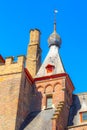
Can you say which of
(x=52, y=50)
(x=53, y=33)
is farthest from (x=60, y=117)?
(x=53, y=33)

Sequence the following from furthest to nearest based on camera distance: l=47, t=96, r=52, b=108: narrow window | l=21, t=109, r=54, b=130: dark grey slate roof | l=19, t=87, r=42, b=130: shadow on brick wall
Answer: l=47, t=96, r=52, b=108: narrow window → l=19, t=87, r=42, b=130: shadow on brick wall → l=21, t=109, r=54, b=130: dark grey slate roof

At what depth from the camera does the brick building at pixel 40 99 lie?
27.2m

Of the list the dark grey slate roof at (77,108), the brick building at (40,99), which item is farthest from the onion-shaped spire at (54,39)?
the dark grey slate roof at (77,108)

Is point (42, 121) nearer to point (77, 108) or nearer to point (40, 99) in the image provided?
point (40, 99)

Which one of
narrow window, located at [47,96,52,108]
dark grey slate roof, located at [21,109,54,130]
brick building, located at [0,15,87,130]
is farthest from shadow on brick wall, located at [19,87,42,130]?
narrow window, located at [47,96,52,108]

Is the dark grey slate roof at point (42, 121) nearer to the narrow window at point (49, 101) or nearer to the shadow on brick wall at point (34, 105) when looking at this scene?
the shadow on brick wall at point (34, 105)

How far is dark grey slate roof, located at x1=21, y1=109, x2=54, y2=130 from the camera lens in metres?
26.6

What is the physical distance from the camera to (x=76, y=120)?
2895 cm

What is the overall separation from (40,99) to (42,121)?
350 centimetres

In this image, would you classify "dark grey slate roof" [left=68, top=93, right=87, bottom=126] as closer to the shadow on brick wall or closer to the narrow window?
the narrow window

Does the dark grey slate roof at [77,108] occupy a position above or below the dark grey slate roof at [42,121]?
above

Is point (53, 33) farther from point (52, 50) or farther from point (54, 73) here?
point (54, 73)

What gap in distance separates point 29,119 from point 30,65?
870 centimetres

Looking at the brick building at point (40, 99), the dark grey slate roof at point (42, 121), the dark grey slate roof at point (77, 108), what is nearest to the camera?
the dark grey slate roof at point (42, 121)
